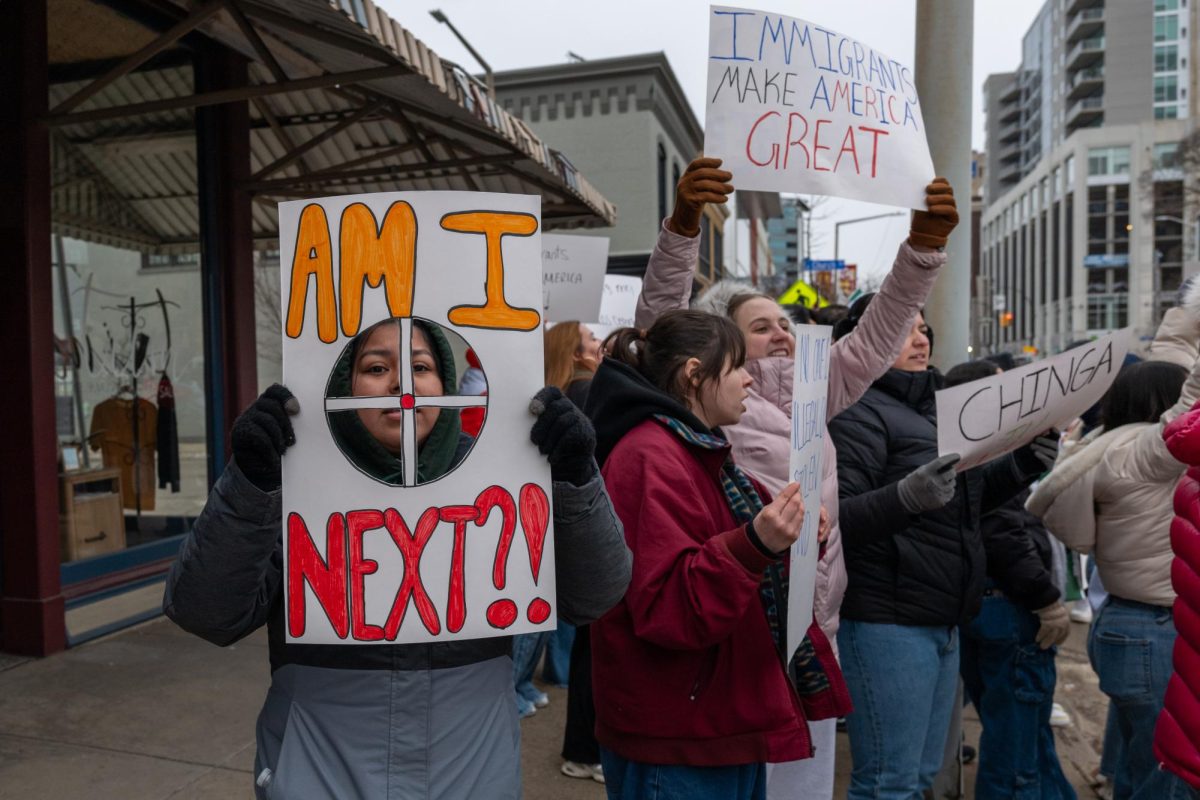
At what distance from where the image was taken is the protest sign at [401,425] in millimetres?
1593

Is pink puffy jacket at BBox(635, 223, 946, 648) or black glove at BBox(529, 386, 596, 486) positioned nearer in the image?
black glove at BBox(529, 386, 596, 486)

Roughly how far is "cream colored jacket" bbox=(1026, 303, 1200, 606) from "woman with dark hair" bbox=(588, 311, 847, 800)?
4.55ft

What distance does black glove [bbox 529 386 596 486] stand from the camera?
1.61m

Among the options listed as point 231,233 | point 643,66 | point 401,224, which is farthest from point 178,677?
point 643,66

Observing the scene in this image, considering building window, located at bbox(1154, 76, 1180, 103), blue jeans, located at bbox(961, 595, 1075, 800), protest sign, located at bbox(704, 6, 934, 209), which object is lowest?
blue jeans, located at bbox(961, 595, 1075, 800)

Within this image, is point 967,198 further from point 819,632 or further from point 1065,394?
point 819,632

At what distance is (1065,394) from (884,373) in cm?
56

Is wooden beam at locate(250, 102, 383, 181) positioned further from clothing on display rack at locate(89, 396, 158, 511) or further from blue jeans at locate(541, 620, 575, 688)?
blue jeans at locate(541, 620, 575, 688)

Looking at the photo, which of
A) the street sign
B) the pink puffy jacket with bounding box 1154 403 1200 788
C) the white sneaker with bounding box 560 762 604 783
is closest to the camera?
the pink puffy jacket with bounding box 1154 403 1200 788

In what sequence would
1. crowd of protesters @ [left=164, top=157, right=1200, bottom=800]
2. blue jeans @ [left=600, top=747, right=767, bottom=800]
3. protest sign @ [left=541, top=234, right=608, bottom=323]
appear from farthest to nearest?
protest sign @ [left=541, top=234, right=608, bottom=323], blue jeans @ [left=600, top=747, right=767, bottom=800], crowd of protesters @ [left=164, top=157, right=1200, bottom=800]

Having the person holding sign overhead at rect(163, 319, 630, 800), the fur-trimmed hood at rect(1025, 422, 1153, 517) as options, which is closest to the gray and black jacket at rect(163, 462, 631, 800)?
the person holding sign overhead at rect(163, 319, 630, 800)

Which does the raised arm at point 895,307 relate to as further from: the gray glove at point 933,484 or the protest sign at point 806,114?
the gray glove at point 933,484

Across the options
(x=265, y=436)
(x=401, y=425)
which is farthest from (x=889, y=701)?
(x=265, y=436)

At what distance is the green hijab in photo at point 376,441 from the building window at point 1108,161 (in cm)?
9233
